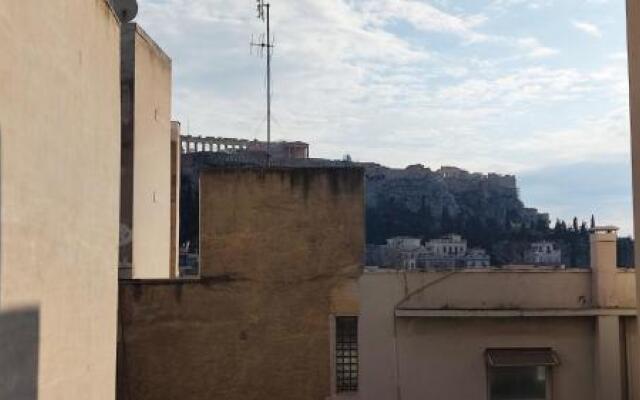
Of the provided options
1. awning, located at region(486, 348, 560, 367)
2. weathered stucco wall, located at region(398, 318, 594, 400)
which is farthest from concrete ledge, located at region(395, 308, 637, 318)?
awning, located at region(486, 348, 560, 367)

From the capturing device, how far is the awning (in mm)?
13484

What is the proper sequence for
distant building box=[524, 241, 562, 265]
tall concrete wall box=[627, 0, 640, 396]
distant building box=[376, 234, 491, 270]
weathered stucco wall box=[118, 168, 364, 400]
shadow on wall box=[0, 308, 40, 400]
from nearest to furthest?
shadow on wall box=[0, 308, 40, 400]
tall concrete wall box=[627, 0, 640, 396]
weathered stucco wall box=[118, 168, 364, 400]
distant building box=[376, 234, 491, 270]
distant building box=[524, 241, 562, 265]

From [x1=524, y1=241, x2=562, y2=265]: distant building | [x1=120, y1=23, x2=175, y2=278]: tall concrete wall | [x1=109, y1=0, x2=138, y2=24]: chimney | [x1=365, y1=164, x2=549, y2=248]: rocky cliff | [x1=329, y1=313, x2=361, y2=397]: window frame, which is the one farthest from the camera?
[x1=365, y1=164, x2=549, y2=248]: rocky cliff

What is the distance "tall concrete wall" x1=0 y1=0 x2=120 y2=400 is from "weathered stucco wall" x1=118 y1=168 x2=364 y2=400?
3647 millimetres

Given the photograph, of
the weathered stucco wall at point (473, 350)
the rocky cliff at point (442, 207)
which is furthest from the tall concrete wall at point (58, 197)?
the rocky cliff at point (442, 207)

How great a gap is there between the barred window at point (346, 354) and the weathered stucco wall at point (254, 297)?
24cm

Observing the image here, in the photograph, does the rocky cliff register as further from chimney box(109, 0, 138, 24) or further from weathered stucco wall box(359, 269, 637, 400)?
weathered stucco wall box(359, 269, 637, 400)

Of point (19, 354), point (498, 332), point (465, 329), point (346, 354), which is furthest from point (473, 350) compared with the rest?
point (19, 354)

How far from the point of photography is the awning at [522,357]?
13.5 metres

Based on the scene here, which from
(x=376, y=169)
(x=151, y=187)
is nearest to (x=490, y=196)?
(x=376, y=169)

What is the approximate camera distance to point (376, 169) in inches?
5123

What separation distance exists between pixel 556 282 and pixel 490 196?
121759mm

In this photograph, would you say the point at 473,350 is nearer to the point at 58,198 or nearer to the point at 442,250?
the point at 58,198

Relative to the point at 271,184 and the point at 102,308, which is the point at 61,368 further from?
the point at 271,184
